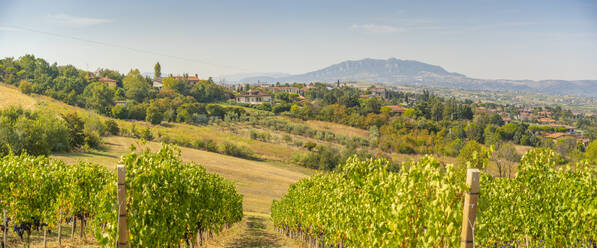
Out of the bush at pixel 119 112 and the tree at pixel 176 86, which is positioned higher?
the tree at pixel 176 86

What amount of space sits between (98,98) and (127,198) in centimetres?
8481

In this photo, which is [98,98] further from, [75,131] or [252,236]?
[252,236]

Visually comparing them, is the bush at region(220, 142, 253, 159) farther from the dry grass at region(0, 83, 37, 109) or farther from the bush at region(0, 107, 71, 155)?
the dry grass at region(0, 83, 37, 109)

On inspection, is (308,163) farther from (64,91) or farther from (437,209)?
(64,91)

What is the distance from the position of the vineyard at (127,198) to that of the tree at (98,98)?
7232 centimetres

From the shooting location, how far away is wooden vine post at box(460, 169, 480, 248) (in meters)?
4.77

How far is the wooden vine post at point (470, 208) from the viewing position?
4.77 metres

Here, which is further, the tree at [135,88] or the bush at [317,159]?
the tree at [135,88]

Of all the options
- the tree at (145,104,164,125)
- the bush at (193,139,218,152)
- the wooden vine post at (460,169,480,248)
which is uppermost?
the wooden vine post at (460,169,480,248)

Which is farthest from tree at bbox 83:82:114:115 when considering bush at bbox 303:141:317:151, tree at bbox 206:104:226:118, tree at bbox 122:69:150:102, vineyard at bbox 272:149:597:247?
vineyard at bbox 272:149:597:247

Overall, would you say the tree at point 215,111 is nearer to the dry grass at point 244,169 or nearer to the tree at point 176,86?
the tree at point 176,86

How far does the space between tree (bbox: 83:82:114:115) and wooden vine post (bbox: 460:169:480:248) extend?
85.0 m

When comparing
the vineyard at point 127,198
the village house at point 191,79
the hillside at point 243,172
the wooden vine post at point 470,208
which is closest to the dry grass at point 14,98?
the hillside at point 243,172

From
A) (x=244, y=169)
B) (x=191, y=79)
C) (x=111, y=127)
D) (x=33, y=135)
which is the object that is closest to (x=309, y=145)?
(x=244, y=169)
